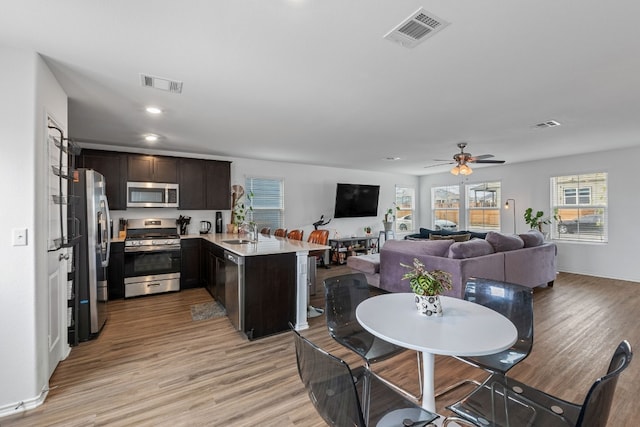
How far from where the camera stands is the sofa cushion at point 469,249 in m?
3.78

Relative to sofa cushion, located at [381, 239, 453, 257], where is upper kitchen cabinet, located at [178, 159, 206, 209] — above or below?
above

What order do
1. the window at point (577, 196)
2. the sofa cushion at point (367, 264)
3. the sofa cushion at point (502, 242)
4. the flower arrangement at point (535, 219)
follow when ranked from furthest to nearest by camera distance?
the flower arrangement at point (535, 219), the window at point (577, 196), the sofa cushion at point (367, 264), the sofa cushion at point (502, 242)

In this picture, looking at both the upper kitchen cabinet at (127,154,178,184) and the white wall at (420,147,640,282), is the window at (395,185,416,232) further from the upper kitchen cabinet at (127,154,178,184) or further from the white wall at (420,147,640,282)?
the upper kitchen cabinet at (127,154,178,184)

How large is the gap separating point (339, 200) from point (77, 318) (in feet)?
17.9

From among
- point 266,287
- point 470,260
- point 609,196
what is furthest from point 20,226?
point 609,196

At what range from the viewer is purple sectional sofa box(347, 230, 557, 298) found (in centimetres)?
376

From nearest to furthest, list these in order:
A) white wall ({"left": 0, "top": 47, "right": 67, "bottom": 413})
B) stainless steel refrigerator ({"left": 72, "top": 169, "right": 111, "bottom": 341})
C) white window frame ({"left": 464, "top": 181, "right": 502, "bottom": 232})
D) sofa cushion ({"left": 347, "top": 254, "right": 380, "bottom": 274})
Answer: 1. white wall ({"left": 0, "top": 47, "right": 67, "bottom": 413})
2. stainless steel refrigerator ({"left": 72, "top": 169, "right": 111, "bottom": 341})
3. sofa cushion ({"left": 347, "top": 254, "right": 380, "bottom": 274})
4. white window frame ({"left": 464, "top": 181, "right": 502, "bottom": 232})

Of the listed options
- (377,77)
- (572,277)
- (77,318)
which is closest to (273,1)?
(377,77)

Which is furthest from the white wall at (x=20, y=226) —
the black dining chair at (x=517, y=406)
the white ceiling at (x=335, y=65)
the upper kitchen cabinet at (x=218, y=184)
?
the upper kitchen cabinet at (x=218, y=184)

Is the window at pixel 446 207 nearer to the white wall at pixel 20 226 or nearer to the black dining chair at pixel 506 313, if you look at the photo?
the black dining chair at pixel 506 313

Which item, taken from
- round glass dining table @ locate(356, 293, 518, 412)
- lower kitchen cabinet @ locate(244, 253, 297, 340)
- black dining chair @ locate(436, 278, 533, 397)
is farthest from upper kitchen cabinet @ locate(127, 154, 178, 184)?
black dining chair @ locate(436, 278, 533, 397)

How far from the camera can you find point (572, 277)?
589cm

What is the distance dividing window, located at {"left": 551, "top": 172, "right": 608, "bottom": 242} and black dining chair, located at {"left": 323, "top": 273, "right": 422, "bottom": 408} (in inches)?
243

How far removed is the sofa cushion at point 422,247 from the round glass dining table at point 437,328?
2.07m
